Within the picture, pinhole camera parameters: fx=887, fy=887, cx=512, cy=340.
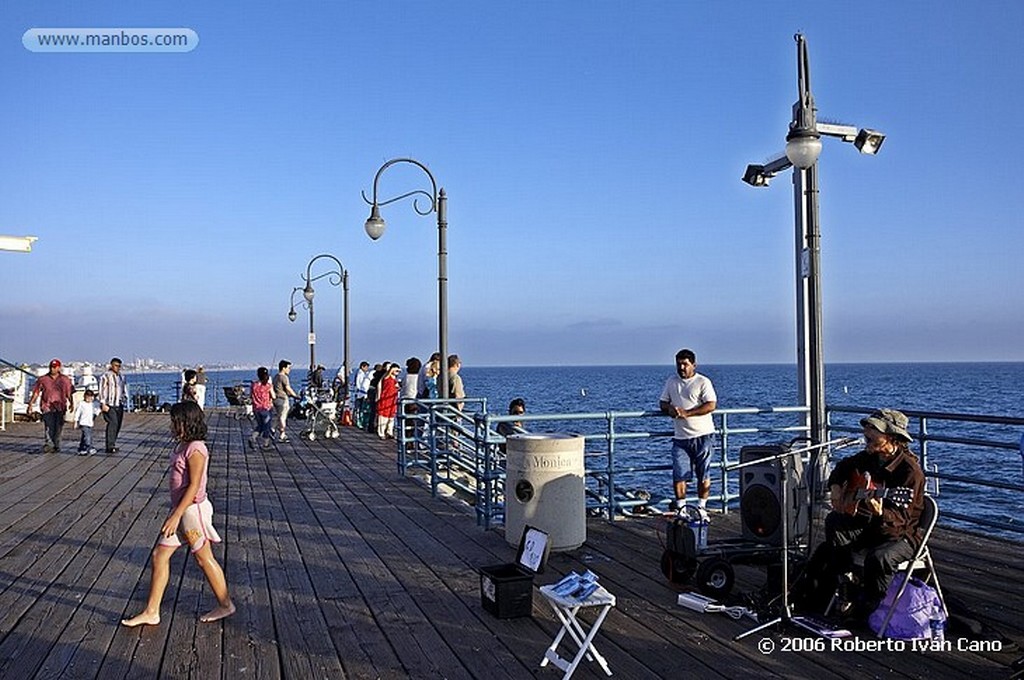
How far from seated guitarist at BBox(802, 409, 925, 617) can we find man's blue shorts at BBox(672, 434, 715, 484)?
105 inches

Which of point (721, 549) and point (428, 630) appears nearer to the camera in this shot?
point (428, 630)

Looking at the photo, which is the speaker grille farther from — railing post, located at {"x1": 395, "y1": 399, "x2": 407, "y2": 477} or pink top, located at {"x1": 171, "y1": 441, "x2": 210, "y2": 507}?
railing post, located at {"x1": 395, "y1": 399, "x2": 407, "y2": 477}

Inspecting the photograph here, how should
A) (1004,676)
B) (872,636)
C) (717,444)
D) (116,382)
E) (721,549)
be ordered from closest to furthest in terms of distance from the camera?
(1004,676) < (872,636) < (721,549) < (717,444) < (116,382)

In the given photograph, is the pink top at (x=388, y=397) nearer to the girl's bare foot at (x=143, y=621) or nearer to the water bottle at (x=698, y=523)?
the water bottle at (x=698, y=523)

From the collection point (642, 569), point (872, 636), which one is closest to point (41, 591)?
point (642, 569)

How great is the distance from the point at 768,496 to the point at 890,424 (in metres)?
1.24

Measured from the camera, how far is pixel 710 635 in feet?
17.3

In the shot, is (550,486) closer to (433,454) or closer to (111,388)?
(433,454)

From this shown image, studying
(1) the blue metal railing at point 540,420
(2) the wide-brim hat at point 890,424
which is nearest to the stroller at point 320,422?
(1) the blue metal railing at point 540,420

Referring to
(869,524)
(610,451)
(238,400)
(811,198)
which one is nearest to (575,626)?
(869,524)

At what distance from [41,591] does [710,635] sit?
4.83 metres

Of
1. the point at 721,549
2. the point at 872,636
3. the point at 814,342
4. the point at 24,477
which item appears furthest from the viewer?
the point at 24,477

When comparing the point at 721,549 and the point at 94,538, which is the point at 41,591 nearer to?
the point at 94,538

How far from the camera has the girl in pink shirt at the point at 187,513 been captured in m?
5.39
